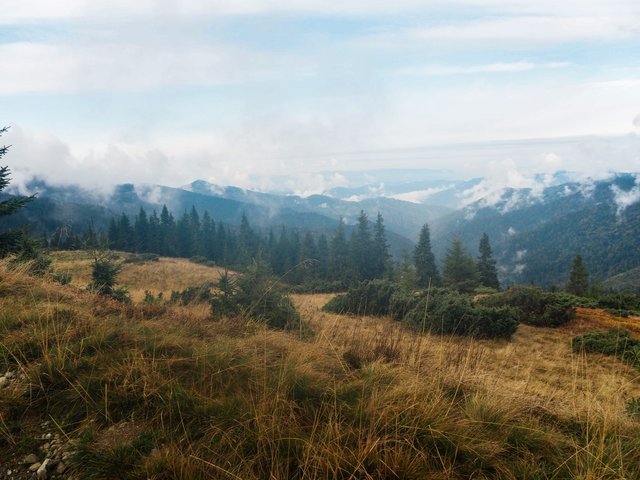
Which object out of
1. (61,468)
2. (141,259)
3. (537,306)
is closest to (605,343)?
(537,306)

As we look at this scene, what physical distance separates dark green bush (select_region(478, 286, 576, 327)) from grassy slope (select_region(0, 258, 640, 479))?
9.78 metres

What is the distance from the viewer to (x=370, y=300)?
1450cm

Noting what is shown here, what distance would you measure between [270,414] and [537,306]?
1381 centimetres

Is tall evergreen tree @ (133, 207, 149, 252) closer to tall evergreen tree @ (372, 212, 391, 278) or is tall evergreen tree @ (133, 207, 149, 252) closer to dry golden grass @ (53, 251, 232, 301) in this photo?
dry golden grass @ (53, 251, 232, 301)

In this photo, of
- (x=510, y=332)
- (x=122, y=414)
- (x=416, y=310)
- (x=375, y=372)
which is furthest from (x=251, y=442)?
(x=510, y=332)

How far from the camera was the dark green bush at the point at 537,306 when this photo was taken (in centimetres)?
1242

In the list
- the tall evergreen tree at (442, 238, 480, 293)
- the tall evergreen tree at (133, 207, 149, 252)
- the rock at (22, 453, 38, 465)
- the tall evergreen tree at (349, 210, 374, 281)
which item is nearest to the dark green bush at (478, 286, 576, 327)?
the rock at (22, 453, 38, 465)

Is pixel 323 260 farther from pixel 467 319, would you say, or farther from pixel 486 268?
pixel 467 319

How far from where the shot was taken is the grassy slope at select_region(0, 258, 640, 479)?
2264 mm

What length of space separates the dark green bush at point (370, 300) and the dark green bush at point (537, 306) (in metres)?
4.15

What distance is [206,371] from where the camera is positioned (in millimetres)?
3400

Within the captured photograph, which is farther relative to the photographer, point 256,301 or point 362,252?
point 362,252

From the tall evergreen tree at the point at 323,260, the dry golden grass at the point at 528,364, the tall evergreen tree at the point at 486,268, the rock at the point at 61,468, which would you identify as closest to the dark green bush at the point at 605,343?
the dry golden grass at the point at 528,364

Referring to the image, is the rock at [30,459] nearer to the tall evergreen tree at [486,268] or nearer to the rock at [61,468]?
the rock at [61,468]
